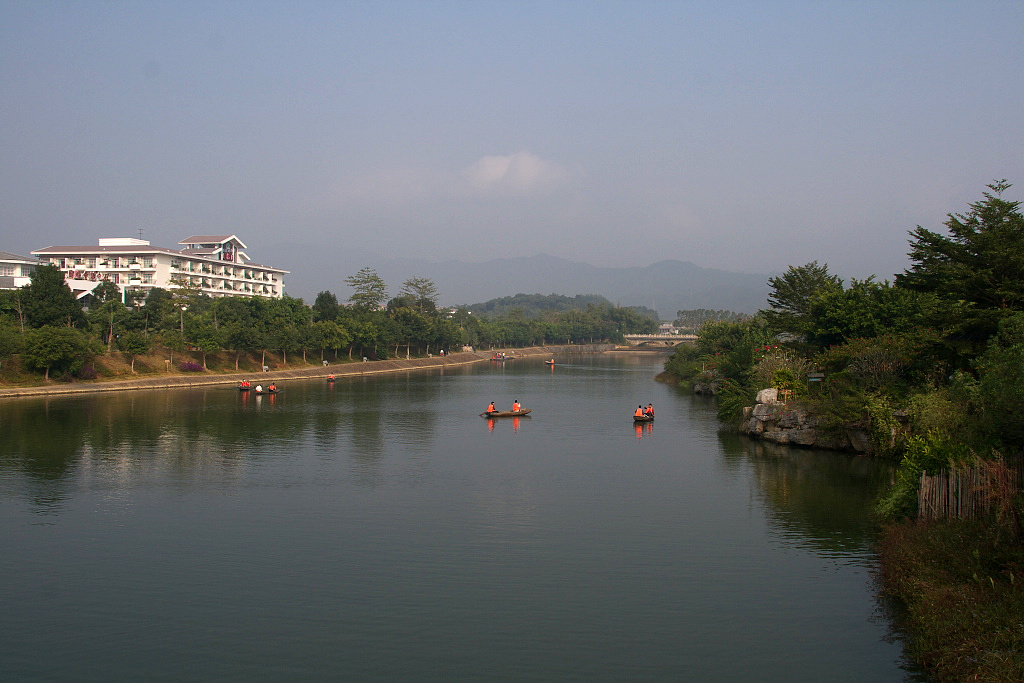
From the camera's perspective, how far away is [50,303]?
54719mm

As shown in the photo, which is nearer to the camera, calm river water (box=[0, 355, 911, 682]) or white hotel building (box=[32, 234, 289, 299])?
calm river water (box=[0, 355, 911, 682])

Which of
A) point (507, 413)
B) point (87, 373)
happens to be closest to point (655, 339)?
point (87, 373)

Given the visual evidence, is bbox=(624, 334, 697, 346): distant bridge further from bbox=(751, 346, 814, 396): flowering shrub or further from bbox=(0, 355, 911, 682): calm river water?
bbox=(0, 355, 911, 682): calm river water

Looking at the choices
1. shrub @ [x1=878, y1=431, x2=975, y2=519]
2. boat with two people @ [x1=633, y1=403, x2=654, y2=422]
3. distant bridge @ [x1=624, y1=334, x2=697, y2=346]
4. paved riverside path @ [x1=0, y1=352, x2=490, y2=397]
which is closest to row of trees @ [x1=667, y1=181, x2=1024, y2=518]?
shrub @ [x1=878, y1=431, x2=975, y2=519]

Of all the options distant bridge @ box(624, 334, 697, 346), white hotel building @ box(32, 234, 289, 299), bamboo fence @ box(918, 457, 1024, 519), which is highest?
white hotel building @ box(32, 234, 289, 299)

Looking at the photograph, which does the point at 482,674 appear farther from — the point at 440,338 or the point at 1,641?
the point at 440,338

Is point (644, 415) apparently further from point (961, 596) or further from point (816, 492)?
point (961, 596)

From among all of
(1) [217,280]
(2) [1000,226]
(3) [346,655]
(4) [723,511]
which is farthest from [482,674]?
(1) [217,280]

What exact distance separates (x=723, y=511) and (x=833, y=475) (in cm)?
614

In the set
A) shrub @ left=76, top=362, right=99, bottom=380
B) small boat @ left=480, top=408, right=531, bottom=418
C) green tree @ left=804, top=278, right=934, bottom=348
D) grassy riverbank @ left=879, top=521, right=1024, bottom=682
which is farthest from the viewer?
shrub @ left=76, top=362, right=99, bottom=380

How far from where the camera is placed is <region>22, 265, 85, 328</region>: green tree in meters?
53.8

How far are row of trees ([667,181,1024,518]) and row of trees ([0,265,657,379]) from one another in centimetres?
4008

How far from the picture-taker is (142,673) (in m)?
11.3

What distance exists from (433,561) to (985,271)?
1698cm
